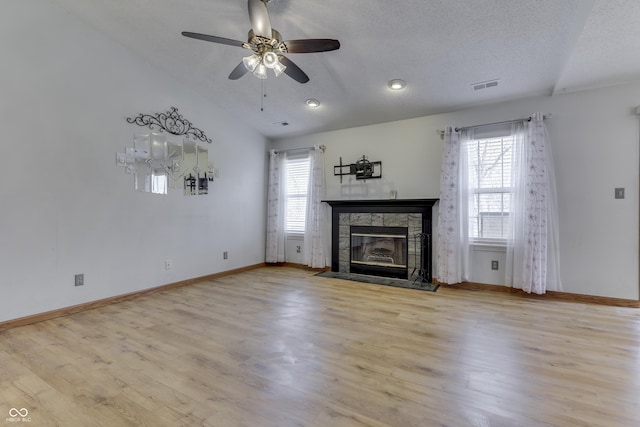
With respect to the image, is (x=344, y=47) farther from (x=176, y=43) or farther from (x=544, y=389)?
(x=544, y=389)

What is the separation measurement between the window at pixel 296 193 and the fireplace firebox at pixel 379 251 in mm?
1111

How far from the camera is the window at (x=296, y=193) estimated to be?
5.49m

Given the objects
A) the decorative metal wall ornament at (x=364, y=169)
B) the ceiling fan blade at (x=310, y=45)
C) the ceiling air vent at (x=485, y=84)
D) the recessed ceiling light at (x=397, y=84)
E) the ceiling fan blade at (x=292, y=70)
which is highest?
the recessed ceiling light at (x=397, y=84)

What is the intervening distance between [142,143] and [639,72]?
19.0ft

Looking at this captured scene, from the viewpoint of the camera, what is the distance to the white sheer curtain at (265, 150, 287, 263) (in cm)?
560

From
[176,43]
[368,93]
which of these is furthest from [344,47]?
[176,43]

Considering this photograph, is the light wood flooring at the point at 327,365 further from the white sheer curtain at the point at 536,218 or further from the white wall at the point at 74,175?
the white wall at the point at 74,175

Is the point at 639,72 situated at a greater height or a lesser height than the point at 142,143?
greater

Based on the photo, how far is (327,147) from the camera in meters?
5.24

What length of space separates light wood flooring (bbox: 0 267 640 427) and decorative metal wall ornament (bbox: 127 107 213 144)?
2.30 metres

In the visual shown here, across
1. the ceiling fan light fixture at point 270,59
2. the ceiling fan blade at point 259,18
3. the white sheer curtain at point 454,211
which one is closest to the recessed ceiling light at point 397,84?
the white sheer curtain at point 454,211

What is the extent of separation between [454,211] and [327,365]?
297 cm

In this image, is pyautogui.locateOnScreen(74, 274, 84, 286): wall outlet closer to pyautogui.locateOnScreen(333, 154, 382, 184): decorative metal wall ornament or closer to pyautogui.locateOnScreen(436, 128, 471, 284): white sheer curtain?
pyautogui.locateOnScreen(333, 154, 382, 184): decorative metal wall ornament

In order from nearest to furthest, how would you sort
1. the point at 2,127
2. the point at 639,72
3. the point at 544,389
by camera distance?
the point at 544,389 → the point at 2,127 → the point at 639,72
